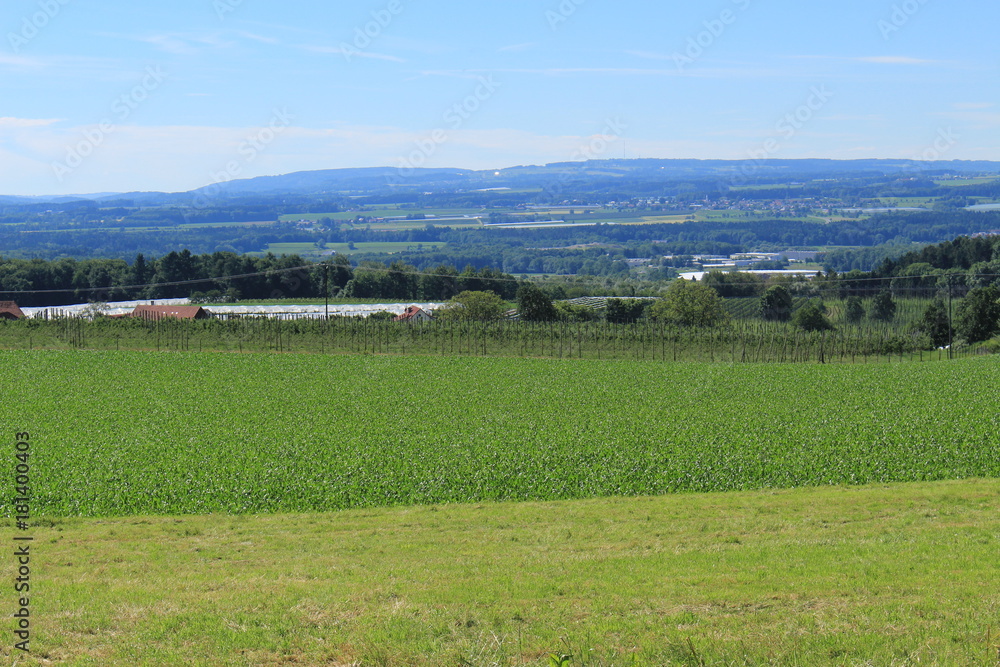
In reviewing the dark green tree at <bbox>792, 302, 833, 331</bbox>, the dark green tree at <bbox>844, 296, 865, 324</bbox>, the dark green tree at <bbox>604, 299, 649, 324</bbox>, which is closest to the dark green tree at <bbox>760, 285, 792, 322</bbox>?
the dark green tree at <bbox>844, 296, 865, 324</bbox>

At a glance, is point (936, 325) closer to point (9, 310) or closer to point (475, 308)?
point (475, 308)

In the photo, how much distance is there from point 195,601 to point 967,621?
8545 millimetres

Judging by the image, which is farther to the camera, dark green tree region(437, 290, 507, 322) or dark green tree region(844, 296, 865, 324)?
dark green tree region(844, 296, 865, 324)

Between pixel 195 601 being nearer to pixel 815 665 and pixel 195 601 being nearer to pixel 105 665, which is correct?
pixel 105 665

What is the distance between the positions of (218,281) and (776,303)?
68.3 metres

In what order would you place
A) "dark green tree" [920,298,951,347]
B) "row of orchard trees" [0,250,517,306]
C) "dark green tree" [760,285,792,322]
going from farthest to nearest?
"row of orchard trees" [0,250,517,306] → "dark green tree" [760,285,792,322] → "dark green tree" [920,298,951,347]

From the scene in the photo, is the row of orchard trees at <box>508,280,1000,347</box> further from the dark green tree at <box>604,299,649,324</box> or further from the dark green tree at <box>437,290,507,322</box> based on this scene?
the dark green tree at <box>437,290,507,322</box>

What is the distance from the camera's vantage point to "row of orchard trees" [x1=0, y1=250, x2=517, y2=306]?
11512 cm

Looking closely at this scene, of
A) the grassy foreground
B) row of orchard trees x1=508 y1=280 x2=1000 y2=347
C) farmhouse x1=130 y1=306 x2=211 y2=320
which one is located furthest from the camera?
farmhouse x1=130 y1=306 x2=211 y2=320

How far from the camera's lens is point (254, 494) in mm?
19047

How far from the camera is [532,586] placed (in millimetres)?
11641

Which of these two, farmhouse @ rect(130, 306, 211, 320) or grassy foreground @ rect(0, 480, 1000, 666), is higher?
grassy foreground @ rect(0, 480, 1000, 666)

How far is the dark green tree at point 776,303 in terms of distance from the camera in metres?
90.9

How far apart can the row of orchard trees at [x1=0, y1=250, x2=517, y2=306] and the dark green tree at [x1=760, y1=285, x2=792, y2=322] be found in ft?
114
